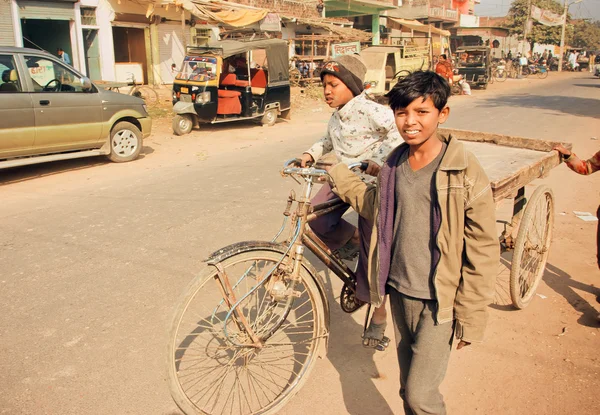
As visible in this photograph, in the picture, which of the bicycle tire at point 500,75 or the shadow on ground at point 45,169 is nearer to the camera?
the shadow on ground at point 45,169

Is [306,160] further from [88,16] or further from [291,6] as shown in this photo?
[291,6]

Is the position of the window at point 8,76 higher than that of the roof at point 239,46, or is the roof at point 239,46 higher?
the roof at point 239,46

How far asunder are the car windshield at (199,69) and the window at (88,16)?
678cm

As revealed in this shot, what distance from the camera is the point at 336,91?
126 inches

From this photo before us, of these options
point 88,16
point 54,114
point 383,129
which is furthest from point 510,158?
point 88,16

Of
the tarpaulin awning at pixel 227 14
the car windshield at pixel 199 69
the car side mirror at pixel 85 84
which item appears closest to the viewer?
the car side mirror at pixel 85 84

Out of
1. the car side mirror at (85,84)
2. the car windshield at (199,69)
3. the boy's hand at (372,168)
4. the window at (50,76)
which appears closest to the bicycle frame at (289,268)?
the boy's hand at (372,168)

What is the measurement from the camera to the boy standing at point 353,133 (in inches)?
122

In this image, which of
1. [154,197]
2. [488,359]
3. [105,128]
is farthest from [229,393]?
[105,128]

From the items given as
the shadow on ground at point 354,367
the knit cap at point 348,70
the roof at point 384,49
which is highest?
the roof at point 384,49

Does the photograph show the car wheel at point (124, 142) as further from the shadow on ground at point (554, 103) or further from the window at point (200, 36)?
the shadow on ground at point (554, 103)

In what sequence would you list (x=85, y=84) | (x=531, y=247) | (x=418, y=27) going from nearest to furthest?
(x=531, y=247)
(x=85, y=84)
(x=418, y=27)

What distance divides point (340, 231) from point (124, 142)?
269 inches

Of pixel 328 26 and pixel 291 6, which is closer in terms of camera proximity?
pixel 328 26
